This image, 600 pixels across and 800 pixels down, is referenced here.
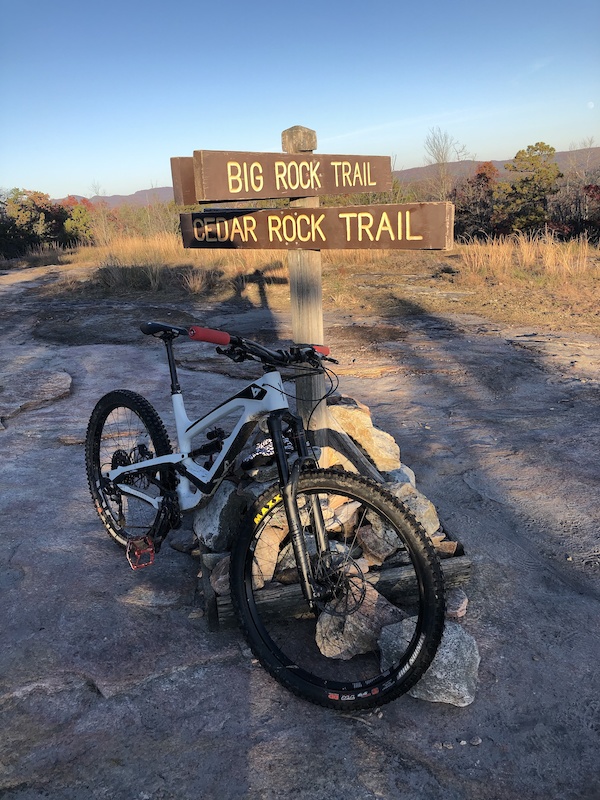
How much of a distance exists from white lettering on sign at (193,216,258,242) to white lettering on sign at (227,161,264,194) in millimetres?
228

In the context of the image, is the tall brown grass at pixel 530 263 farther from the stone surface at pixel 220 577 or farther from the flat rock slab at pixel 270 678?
the stone surface at pixel 220 577

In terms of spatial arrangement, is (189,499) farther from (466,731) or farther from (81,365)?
(81,365)

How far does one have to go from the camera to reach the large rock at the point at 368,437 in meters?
3.35

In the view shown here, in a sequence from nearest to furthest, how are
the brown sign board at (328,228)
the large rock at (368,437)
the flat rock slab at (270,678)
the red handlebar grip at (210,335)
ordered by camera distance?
the flat rock slab at (270,678) → the red handlebar grip at (210,335) → the brown sign board at (328,228) → the large rock at (368,437)

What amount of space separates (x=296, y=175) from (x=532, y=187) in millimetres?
16886

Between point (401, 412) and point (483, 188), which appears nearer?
point (401, 412)

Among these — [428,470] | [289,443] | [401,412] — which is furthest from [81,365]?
[289,443]

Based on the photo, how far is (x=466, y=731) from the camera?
6.48 ft

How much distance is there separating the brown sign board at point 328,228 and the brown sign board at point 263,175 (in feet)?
0.47

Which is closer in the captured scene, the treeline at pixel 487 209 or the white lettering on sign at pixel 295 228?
the white lettering on sign at pixel 295 228

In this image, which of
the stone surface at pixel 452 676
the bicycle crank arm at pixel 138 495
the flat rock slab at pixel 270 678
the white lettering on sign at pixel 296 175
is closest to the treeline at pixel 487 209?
the flat rock slab at pixel 270 678

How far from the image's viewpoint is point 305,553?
2158mm

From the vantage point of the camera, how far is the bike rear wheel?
2844mm

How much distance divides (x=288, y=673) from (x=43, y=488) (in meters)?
2.22
